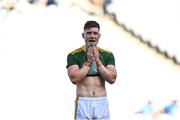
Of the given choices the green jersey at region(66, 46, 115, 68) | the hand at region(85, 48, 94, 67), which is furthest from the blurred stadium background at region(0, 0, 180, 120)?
the hand at region(85, 48, 94, 67)

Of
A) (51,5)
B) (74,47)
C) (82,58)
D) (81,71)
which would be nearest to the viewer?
(81,71)

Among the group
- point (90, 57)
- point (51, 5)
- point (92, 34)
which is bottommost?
point (90, 57)

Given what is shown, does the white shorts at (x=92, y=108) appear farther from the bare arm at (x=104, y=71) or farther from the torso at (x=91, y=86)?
the bare arm at (x=104, y=71)

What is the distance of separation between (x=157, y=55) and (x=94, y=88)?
85.2 inches

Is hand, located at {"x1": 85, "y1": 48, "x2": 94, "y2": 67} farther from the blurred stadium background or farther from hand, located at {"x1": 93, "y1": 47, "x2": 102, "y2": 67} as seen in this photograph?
the blurred stadium background

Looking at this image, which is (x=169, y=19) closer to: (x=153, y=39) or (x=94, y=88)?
(x=153, y=39)

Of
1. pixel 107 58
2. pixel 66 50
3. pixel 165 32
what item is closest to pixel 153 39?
pixel 165 32

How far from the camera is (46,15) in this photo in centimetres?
504

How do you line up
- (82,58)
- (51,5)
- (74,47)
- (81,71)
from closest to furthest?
(81,71) < (82,58) < (74,47) < (51,5)

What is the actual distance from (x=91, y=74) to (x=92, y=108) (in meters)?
0.20

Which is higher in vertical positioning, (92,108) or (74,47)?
(74,47)

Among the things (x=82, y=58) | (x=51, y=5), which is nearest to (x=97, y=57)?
(x=82, y=58)

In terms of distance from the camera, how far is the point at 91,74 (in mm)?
3068

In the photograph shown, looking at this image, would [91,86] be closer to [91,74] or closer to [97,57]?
[91,74]
